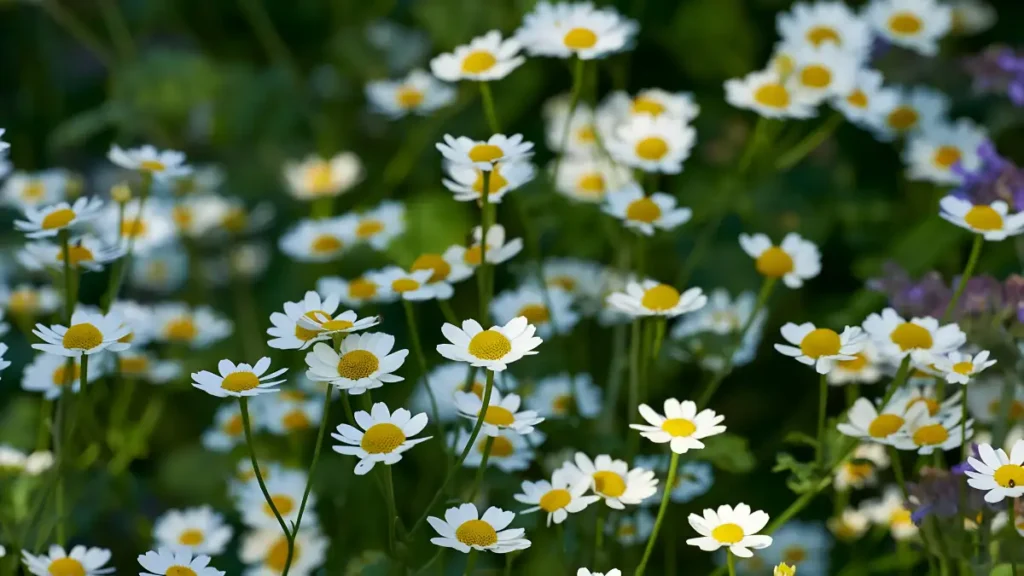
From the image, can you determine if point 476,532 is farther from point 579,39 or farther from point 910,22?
point 910,22

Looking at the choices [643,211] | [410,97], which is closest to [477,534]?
[643,211]

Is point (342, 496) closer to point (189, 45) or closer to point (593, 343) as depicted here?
point (593, 343)

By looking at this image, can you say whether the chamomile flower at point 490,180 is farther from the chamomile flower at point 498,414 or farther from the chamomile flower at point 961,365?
the chamomile flower at point 961,365

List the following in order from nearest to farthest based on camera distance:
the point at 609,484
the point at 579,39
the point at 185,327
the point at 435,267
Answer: the point at 609,484 < the point at 435,267 < the point at 579,39 < the point at 185,327

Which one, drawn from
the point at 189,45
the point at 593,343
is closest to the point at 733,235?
the point at 593,343

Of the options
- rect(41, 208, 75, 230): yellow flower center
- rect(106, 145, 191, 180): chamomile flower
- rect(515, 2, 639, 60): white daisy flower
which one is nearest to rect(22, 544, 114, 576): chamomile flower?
rect(41, 208, 75, 230): yellow flower center

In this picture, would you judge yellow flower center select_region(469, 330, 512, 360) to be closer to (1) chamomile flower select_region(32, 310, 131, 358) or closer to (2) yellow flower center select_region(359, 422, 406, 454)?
(2) yellow flower center select_region(359, 422, 406, 454)
